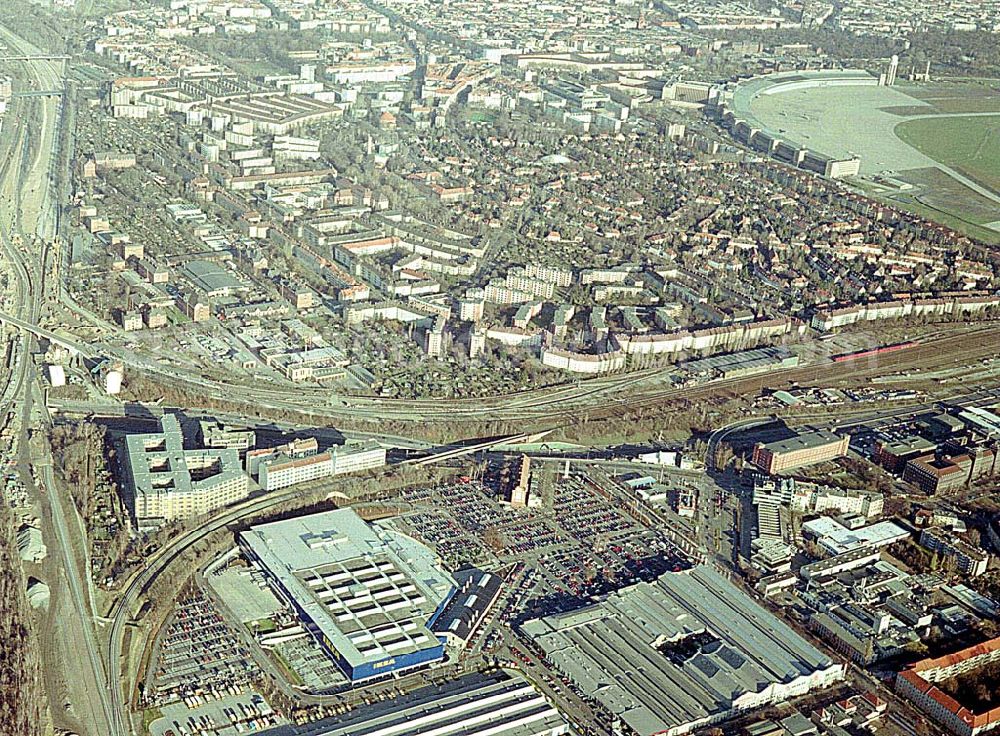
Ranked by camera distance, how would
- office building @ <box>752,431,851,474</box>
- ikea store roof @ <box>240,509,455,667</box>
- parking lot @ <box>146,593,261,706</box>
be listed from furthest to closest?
office building @ <box>752,431,851,474</box> < ikea store roof @ <box>240,509,455,667</box> < parking lot @ <box>146,593,261,706</box>

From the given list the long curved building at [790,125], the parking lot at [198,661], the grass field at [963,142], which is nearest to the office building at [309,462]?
the parking lot at [198,661]

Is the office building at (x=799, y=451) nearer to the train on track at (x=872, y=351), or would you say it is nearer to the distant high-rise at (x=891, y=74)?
the train on track at (x=872, y=351)

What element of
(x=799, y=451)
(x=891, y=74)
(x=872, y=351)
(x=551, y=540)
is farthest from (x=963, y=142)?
(x=551, y=540)

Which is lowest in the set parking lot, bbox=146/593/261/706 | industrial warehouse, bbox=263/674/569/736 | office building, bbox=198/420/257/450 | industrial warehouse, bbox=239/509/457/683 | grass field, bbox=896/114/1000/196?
parking lot, bbox=146/593/261/706

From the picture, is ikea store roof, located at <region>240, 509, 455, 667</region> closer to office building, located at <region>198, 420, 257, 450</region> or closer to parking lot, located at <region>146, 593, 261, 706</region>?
parking lot, located at <region>146, 593, 261, 706</region>

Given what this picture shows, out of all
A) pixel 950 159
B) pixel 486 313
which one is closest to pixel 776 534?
pixel 486 313

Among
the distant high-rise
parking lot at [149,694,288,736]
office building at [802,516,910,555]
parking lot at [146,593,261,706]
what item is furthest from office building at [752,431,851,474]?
the distant high-rise
